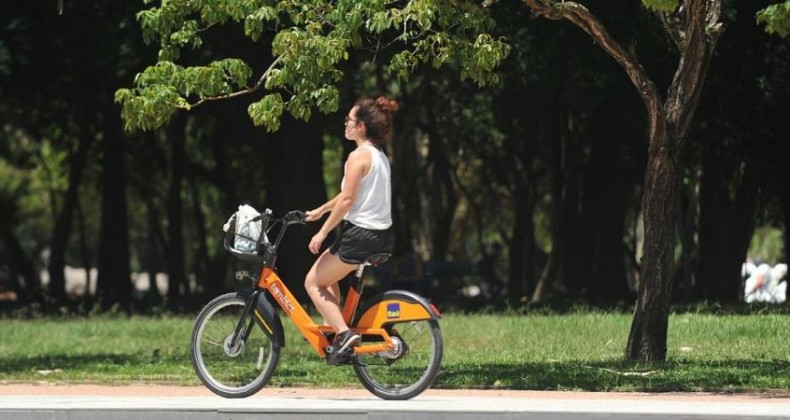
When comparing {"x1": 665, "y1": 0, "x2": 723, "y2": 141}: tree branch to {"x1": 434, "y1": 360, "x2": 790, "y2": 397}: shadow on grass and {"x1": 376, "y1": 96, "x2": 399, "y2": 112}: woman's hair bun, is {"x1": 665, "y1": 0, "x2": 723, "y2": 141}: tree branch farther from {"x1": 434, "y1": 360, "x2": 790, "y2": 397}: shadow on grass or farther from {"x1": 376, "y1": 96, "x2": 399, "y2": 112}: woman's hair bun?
{"x1": 376, "y1": 96, "x2": 399, "y2": 112}: woman's hair bun

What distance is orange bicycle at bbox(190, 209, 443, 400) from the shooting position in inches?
394

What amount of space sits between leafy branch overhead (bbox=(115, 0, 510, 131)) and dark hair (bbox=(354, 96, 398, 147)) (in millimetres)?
1472

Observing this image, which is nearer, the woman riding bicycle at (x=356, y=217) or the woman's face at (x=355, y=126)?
the woman riding bicycle at (x=356, y=217)

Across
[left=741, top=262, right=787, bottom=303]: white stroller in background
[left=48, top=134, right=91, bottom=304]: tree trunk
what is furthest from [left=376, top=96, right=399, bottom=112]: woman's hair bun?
[left=741, top=262, right=787, bottom=303]: white stroller in background

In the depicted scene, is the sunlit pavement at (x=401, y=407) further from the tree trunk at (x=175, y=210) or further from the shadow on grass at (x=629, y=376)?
the tree trunk at (x=175, y=210)

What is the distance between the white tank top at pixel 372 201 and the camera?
9984 mm

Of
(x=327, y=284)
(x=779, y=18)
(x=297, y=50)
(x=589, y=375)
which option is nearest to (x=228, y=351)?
(x=327, y=284)

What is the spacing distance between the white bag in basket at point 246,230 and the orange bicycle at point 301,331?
0.11 ft

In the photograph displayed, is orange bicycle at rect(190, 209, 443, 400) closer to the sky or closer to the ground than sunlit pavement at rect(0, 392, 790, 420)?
closer to the sky

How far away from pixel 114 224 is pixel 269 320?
22651mm

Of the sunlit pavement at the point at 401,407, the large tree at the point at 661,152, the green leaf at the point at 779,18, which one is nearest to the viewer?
the sunlit pavement at the point at 401,407

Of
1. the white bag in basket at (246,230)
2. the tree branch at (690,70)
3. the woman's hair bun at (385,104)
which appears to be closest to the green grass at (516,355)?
the tree branch at (690,70)

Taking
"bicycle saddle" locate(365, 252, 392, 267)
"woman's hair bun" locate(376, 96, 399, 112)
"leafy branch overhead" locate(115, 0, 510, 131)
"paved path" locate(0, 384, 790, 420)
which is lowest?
"paved path" locate(0, 384, 790, 420)

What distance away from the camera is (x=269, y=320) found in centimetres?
1044
